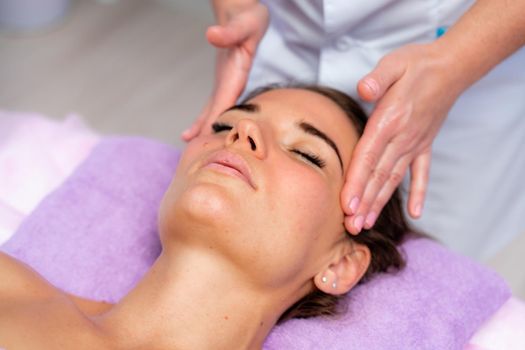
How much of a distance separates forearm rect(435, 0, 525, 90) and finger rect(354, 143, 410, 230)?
0.19 metres

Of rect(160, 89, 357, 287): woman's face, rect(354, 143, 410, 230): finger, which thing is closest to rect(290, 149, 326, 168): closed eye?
rect(160, 89, 357, 287): woman's face

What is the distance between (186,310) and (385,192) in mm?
458

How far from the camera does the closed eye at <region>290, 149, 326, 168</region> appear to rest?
1.44 metres

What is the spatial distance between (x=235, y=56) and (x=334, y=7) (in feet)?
0.93

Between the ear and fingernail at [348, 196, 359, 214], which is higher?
fingernail at [348, 196, 359, 214]

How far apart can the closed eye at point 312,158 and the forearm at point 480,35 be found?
1.00 ft

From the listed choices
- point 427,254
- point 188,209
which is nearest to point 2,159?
point 188,209

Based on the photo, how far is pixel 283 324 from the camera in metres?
1.51

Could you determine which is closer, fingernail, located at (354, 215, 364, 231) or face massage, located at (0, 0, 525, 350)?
face massage, located at (0, 0, 525, 350)

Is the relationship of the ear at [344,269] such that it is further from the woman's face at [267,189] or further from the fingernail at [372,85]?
the fingernail at [372,85]

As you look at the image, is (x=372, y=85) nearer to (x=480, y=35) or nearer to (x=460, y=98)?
(x=480, y=35)

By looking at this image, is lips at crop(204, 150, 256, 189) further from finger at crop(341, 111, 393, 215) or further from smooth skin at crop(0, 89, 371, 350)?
finger at crop(341, 111, 393, 215)

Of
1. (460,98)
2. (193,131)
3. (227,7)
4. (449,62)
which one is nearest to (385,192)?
(449,62)

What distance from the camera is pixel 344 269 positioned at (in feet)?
5.01
